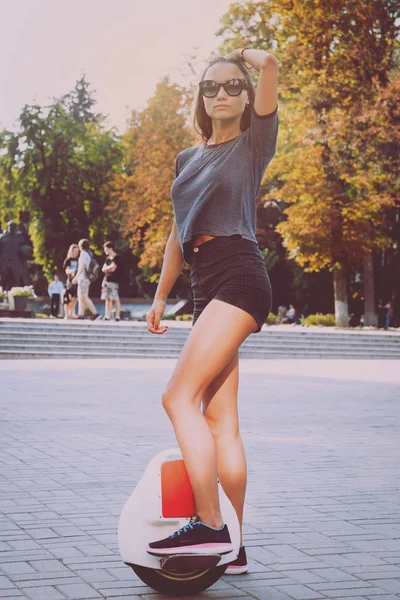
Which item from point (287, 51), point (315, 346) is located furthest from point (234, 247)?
point (287, 51)

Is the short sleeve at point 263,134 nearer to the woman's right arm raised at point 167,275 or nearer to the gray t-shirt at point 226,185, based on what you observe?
the gray t-shirt at point 226,185

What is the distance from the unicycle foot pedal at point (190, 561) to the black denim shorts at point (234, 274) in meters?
0.84

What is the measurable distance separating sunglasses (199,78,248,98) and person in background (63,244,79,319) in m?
22.4

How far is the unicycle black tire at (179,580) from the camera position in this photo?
144 inches

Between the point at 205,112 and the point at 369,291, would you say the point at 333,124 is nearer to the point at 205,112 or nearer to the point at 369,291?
the point at 369,291

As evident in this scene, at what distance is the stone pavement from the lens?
12.9 feet

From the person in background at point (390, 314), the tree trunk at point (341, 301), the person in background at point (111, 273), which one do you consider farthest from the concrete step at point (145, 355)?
the person in background at point (390, 314)

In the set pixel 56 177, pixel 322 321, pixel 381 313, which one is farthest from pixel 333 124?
pixel 56 177

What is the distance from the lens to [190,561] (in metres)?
3.53

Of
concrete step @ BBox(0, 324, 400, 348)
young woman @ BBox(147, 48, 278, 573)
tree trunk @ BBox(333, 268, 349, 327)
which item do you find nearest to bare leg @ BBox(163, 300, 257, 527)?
young woman @ BBox(147, 48, 278, 573)

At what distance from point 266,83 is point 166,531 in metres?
1.63

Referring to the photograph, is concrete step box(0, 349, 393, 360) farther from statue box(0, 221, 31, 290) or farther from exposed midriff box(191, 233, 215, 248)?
exposed midriff box(191, 233, 215, 248)

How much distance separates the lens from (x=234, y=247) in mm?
3727

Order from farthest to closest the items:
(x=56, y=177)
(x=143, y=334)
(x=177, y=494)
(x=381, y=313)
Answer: (x=56, y=177) → (x=381, y=313) → (x=143, y=334) → (x=177, y=494)
